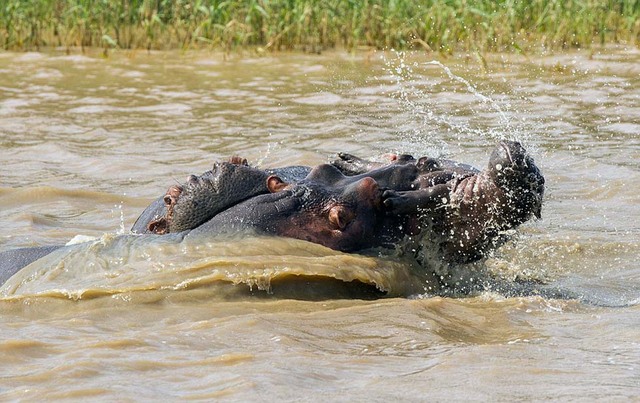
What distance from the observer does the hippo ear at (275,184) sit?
15.4 ft

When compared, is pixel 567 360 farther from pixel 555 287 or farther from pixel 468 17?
pixel 468 17

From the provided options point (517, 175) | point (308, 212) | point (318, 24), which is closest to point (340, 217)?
point (308, 212)

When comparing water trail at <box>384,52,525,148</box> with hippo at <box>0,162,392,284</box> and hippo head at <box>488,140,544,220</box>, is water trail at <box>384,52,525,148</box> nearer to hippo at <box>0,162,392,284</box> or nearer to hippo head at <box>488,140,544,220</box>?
hippo at <box>0,162,392,284</box>

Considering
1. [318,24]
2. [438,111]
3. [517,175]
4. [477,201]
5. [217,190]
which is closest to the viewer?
[517,175]

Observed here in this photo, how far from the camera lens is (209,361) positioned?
371 cm

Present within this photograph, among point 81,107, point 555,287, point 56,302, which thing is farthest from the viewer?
point 81,107

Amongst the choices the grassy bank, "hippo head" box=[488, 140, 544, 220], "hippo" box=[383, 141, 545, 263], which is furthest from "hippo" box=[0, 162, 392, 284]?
the grassy bank

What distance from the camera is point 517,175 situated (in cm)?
429

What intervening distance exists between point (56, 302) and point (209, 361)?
995mm

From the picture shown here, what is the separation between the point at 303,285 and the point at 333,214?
0.29 metres

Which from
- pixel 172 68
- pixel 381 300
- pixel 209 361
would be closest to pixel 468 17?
pixel 172 68

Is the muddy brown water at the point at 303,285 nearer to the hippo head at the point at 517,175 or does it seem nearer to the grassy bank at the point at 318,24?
the hippo head at the point at 517,175

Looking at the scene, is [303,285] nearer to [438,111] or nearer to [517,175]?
[517,175]

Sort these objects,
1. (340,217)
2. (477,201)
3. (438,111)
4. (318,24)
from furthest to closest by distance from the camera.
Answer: (318,24), (438,111), (340,217), (477,201)
